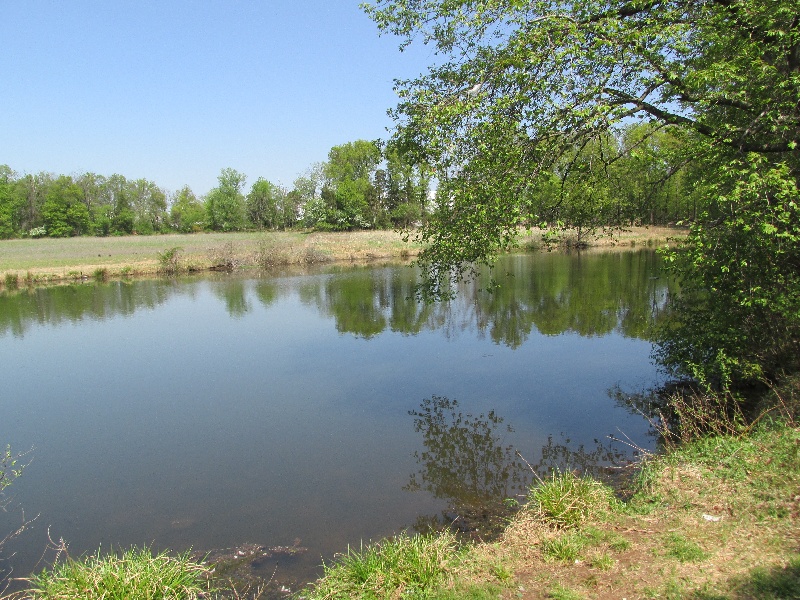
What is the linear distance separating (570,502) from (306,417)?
21.7 feet

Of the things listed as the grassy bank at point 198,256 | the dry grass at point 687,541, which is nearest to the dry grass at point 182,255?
the grassy bank at point 198,256

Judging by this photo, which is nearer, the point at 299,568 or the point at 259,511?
the point at 299,568

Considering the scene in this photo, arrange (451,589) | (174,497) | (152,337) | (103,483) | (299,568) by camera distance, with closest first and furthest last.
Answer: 1. (451,589)
2. (299,568)
3. (174,497)
4. (103,483)
5. (152,337)

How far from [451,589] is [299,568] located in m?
2.45

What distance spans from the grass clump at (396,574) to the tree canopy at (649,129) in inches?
184

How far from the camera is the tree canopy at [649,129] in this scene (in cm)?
721

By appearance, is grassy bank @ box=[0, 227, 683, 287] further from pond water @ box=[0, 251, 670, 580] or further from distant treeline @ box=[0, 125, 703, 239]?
pond water @ box=[0, 251, 670, 580]

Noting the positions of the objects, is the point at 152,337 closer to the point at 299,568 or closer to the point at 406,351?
the point at 406,351

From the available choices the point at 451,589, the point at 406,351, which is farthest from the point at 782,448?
the point at 406,351

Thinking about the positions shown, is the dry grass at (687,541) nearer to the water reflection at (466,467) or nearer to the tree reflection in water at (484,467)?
the tree reflection in water at (484,467)

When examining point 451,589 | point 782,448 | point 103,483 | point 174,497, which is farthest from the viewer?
point 103,483

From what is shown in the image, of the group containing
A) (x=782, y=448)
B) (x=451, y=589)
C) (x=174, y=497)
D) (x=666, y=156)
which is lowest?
(x=174, y=497)

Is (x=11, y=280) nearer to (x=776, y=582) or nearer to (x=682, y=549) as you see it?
(x=682, y=549)

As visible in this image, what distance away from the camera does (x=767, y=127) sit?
7582 mm
